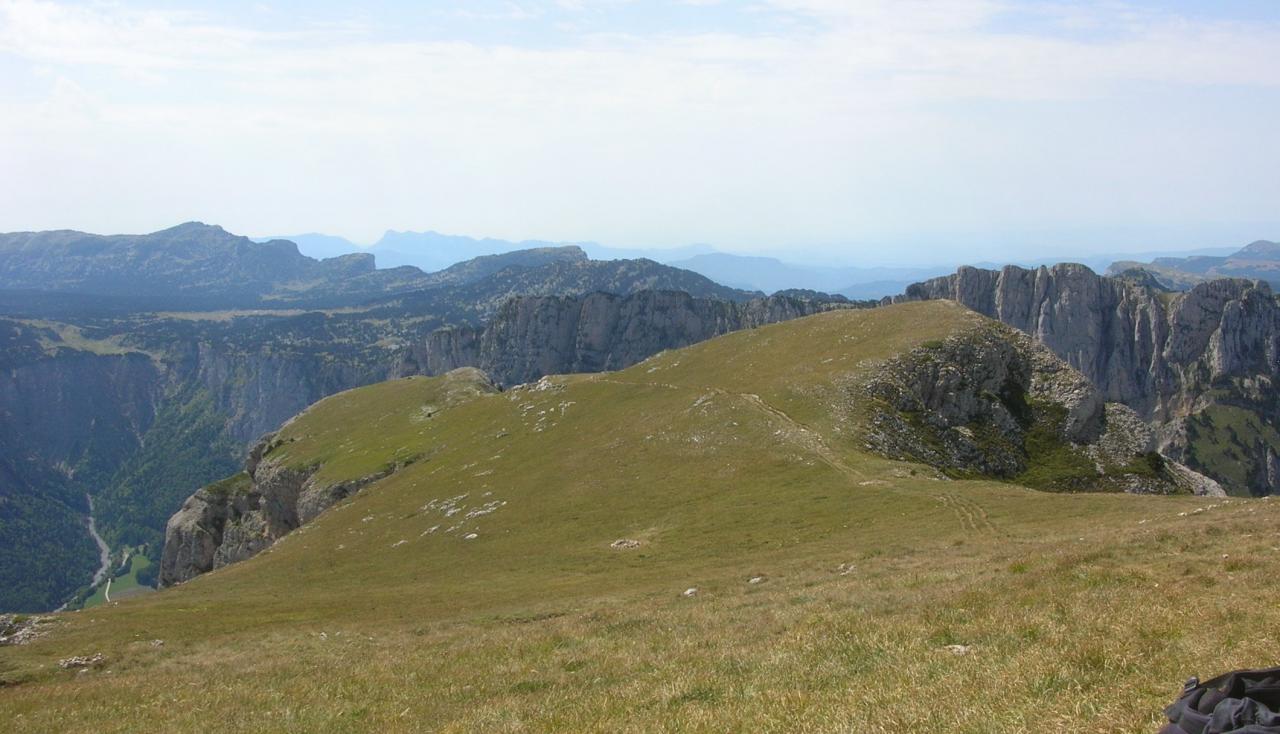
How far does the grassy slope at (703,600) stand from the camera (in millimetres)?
13008

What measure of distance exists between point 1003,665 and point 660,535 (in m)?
41.7

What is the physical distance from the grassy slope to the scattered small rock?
1080 mm

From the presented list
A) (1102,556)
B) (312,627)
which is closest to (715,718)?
(1102,556)

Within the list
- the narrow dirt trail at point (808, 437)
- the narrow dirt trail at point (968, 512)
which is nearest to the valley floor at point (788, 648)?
the narrow dirt trail at point (968, 512)

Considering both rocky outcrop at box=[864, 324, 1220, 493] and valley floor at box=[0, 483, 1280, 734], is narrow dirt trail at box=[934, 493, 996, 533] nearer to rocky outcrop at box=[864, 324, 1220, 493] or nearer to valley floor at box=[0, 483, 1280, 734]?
valley floor at box=[0, 483, 1280, 734]

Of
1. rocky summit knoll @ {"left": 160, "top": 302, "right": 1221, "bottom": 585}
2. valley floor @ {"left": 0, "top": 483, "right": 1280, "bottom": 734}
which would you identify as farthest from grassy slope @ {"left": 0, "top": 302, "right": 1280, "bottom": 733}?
rocky summit knoll @ {"left": 160, "top": 302, "right": 1221, "bottom": 585}

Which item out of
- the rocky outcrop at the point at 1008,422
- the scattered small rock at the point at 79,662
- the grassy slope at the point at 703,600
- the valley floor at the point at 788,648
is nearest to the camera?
the valley floor at the point at 788,648

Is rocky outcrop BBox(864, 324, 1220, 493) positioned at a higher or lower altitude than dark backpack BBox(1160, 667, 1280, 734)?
lower

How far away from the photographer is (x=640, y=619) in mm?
26688

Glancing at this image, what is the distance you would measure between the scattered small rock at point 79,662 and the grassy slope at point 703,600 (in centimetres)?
108

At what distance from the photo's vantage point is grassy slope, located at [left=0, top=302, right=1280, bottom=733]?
13.0 meters

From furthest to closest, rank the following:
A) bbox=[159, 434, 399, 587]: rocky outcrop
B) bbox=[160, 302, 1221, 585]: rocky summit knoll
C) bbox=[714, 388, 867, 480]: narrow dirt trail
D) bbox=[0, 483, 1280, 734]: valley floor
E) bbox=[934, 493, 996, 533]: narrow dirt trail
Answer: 1. bbox=[159, 434, 399, 587]: rocky outcrop
2. bbox=[160, 302, 1221, 585]: rocky summit knoll
3. bbox=[714, 388, 867, 480]: narrow dirt trail
4. bbox=[934, 493, 996, 533]: narrow dirt trail
5. bbox=[0, 483, 1280, 734]: valley floor

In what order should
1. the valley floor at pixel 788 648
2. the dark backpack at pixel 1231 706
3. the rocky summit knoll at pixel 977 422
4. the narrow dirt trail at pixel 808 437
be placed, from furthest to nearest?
the rocky summit knoll at pixel 977 422
the narrow dirt trail at pixel 808 437
the valley floor at pixel 788 648
the dark backpack at pixel 1231 706

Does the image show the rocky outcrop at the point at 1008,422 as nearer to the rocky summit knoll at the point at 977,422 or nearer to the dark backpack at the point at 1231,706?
the rocky summit knoll at the point at 977,422
